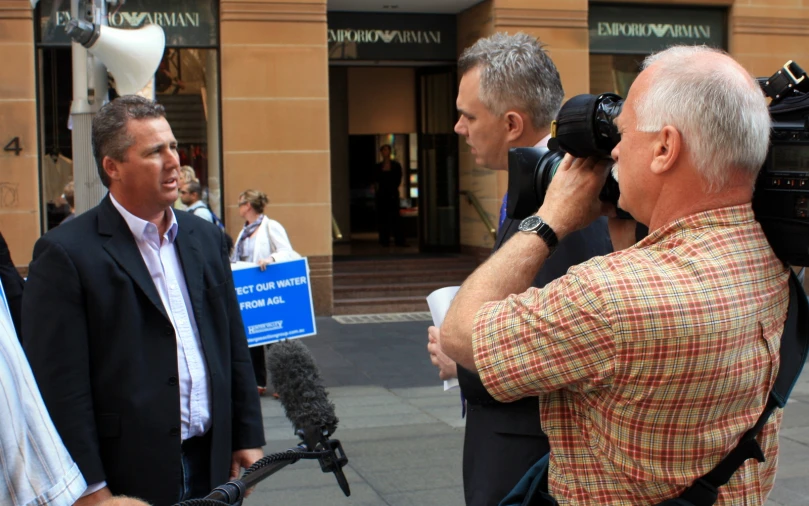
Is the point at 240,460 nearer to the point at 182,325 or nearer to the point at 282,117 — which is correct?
the point at 182,325

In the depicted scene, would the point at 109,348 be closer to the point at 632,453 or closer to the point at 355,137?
the point at 632,453

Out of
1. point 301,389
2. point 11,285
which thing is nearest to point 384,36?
point 11,285

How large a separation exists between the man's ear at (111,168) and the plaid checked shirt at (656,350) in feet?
5.63

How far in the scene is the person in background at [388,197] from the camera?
18.0 m

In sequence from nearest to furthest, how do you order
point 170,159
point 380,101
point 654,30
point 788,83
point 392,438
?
point 788,83 → point 170,159 → point 392,438 → point 654,30 → point 380,101

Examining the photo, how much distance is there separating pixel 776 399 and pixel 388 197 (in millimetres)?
16576

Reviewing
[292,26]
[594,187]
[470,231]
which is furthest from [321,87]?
[594,187]

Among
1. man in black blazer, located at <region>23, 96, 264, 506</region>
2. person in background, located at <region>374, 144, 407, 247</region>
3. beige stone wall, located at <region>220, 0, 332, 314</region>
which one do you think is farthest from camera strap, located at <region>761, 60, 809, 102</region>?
person in background, located at <region>374, 144, 407, 247</region>

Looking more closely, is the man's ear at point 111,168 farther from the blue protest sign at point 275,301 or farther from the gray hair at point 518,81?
the blue protest sign at point 275,301

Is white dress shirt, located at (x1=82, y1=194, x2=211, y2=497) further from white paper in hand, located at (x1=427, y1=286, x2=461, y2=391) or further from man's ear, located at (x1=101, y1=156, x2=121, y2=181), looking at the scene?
white paper in hand, located at (x1=427, y1=286, x2=461, y2=391)

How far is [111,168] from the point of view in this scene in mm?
3035

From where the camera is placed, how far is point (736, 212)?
169 cm

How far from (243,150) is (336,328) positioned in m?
2.73

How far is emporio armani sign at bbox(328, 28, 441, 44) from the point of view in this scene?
14.0 m
